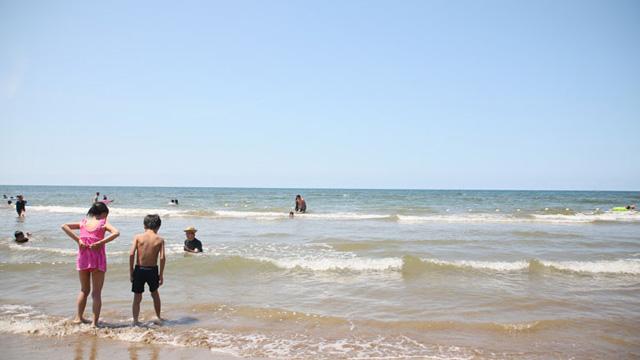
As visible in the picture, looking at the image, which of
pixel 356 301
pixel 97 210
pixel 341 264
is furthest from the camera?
pixel 341 264

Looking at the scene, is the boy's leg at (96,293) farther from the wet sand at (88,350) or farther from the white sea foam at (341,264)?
the white sea foam at (341,264)

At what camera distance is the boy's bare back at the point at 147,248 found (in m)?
5.97

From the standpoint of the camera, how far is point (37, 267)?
9867 mm

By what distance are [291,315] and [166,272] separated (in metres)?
4.30

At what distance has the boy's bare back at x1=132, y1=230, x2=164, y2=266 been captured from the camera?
5.97m

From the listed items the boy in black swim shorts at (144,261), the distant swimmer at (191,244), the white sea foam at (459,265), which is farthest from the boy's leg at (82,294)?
the distant swimmer at (191,244)

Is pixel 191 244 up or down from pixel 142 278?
down

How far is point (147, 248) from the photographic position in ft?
19.6

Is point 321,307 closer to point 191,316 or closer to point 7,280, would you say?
point 191,316

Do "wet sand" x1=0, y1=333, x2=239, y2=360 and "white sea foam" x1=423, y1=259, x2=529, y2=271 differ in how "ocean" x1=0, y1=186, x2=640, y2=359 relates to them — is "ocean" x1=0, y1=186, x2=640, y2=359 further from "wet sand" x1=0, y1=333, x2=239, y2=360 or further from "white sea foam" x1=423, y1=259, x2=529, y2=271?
"wet sand" x1=0, y1=333, x2=239, y2=360

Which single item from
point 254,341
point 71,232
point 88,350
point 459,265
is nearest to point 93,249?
point 71,232

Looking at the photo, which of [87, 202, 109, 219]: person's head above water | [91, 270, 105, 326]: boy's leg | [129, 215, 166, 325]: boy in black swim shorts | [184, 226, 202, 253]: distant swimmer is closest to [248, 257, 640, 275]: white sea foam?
[184, 226, 202, 253]: distant swimmer

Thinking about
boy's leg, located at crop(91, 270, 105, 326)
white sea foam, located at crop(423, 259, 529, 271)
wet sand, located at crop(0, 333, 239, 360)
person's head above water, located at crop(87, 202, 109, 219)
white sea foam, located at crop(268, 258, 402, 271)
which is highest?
person's head above water, located at crop(87, 202, 109, 219)

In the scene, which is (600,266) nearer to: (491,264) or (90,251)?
(491,264)
